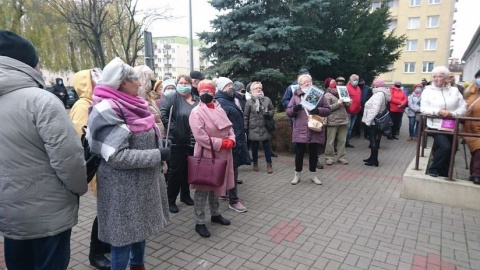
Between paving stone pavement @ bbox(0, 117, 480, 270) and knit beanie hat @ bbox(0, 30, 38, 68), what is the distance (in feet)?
7.09

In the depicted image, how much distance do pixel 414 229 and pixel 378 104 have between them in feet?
11.6

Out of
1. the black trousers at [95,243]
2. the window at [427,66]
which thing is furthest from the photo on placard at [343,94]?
the window at [427,66]

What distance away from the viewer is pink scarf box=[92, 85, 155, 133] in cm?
231

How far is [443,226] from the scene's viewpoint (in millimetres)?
4105

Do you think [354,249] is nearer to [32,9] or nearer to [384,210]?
[384,210]

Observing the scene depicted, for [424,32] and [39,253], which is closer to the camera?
[39,253]

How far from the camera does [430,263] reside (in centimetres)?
325

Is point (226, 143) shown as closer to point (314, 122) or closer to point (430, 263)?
point (314, 122)

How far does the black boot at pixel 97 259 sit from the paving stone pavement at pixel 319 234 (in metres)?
0.16

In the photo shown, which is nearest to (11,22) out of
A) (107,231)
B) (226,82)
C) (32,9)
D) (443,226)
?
(32,9)

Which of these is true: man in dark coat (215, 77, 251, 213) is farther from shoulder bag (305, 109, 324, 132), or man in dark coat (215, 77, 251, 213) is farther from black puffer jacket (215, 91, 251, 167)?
shoulder bag (305, 109, 324, 132)

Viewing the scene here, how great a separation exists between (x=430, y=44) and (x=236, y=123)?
44891 mm

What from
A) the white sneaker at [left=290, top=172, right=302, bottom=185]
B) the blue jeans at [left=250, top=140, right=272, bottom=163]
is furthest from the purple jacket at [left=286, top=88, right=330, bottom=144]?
the blue jeans at [left=250, top=140, right=272, bottom=163]

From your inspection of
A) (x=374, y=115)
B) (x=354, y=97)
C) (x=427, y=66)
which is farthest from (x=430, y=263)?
(x=427, y=66)
